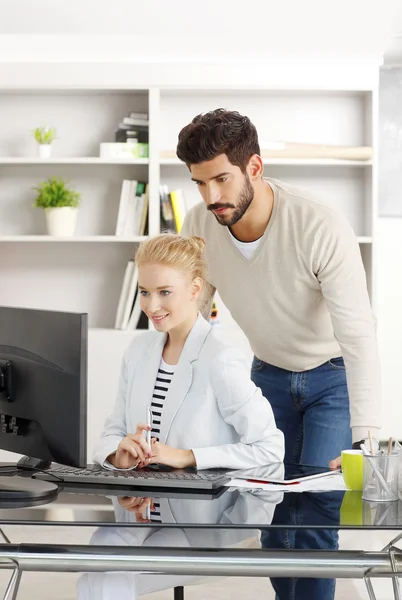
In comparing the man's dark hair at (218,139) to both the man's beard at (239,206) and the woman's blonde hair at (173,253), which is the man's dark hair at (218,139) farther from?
the woman's blonde hair at (173,253)

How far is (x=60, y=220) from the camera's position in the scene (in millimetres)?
4289

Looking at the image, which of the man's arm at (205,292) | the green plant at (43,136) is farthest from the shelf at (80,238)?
the man's arm at (205,292)

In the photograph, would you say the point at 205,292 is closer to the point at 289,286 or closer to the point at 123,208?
the point at 289,286

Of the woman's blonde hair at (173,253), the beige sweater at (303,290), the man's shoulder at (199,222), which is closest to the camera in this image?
the woman's blonde hair at (173,253)

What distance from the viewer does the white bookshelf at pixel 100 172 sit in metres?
4.46

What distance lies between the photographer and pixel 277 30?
14.2 feet

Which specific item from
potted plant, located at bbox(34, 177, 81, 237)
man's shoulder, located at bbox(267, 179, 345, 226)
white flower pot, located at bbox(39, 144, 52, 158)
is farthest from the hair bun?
white flower pot, located at bbox(39, 144, 52, 158)

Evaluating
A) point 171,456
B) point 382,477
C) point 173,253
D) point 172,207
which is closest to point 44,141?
point 172,207

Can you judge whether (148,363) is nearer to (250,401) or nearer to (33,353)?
(250,401)

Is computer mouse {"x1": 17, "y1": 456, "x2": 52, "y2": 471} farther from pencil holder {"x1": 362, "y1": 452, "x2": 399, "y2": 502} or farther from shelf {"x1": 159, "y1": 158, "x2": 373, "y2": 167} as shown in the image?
shelf {"x1": 159, "y1": 158, "x2": 373, "y2": 167}

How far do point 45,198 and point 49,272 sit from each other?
18.1 inches

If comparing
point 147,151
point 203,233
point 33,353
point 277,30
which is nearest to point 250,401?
point 33,353

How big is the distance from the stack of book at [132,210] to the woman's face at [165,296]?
239 cm

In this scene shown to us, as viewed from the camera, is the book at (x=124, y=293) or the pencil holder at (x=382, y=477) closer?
the pencil holder at (x=382, y=477)
